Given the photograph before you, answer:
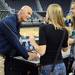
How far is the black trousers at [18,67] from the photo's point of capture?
396 cm

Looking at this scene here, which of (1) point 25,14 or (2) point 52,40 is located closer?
(2) point 52,40

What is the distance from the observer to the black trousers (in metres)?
3.96

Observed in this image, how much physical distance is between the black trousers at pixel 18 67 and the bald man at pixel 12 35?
8cm

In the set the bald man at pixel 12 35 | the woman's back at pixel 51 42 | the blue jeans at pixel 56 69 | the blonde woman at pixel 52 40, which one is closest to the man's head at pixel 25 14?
the bald man at pixel 12 35

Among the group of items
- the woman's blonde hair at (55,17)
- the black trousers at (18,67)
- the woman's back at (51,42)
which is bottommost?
the black trousers at (18,67)

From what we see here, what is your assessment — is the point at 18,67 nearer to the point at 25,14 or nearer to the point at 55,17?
the point at 25,14

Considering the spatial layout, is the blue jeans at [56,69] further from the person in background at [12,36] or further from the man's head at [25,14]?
the man's head at [25,14]

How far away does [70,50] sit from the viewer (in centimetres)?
395

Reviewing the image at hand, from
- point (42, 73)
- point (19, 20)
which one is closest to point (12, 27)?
point (19, 20)

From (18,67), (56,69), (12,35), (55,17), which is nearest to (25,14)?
(12,35)

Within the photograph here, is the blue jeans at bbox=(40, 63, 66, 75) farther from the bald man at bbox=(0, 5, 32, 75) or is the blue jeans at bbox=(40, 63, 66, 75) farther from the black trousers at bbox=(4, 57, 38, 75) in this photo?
the bald man at bbox=(0, 5, 32, 75)

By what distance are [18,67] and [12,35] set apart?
401 mm

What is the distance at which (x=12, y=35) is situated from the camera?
13.6ft

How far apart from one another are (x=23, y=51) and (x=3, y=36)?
12.8 inches
